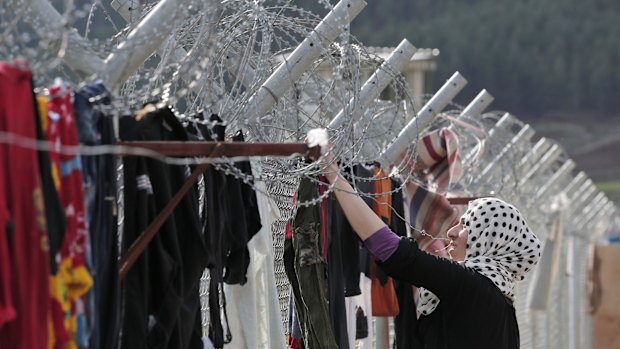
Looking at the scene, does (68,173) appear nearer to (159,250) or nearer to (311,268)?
(159,250)

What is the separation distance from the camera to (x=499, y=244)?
5.03m

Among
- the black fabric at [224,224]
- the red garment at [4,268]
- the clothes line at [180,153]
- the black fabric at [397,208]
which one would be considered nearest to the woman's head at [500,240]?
the black fabric at [397,208]

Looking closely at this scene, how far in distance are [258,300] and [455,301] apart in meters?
0.79

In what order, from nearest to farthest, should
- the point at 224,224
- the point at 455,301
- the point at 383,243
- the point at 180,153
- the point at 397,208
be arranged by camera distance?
1. the point at 180,153
2. the point at 224,224
3. the point at 383,243
4. the point at 455,301
5. the point at 397,208

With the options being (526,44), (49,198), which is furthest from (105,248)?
(526,44)

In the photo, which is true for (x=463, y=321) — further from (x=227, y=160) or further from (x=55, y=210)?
(x=55, y=210)

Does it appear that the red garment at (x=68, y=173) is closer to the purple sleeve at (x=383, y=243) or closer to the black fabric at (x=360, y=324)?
the purple sleeve at (x=383, y=243)

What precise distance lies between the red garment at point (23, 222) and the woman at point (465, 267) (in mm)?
1647

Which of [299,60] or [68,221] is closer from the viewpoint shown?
[68,221]

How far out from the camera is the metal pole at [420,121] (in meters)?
6.06

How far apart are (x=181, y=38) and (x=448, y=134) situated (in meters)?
2.81

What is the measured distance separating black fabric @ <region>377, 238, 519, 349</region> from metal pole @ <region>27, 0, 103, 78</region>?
1.61 m

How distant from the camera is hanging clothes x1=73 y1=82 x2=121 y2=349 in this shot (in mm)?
2932

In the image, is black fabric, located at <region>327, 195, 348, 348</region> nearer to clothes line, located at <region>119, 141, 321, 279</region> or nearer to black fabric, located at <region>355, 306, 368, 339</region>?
black fabric, located at <region>355, 306, 368, 339</region>
